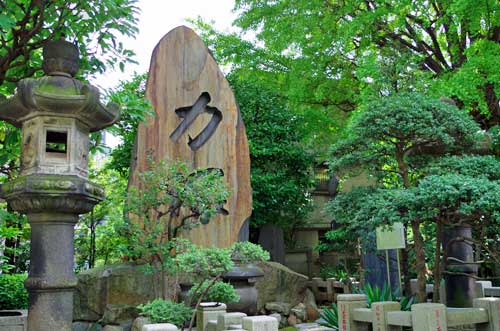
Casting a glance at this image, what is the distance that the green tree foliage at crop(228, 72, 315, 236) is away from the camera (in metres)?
13.2

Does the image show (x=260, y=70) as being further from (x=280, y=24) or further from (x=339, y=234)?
(x=339, y=234)

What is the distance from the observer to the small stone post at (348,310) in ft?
21.8

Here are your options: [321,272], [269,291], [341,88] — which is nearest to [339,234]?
[269,291]

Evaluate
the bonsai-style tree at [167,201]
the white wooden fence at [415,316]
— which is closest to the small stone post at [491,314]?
the white wooden fence at [415,316]

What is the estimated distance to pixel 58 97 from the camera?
475cm

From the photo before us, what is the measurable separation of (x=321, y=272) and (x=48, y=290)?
13389mm

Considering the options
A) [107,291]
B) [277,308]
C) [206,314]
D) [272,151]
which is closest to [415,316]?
[206,314]

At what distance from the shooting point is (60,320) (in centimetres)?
466

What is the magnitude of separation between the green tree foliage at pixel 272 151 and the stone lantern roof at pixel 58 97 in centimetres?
819

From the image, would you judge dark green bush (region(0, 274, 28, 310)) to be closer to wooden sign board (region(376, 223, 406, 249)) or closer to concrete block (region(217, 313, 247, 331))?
concrete block (region(217, 313, 247, 331))

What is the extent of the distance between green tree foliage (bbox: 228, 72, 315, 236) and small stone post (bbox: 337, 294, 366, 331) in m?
6.38

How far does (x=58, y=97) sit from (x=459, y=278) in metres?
6.73

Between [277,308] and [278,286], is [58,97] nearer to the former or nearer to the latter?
[277,308]

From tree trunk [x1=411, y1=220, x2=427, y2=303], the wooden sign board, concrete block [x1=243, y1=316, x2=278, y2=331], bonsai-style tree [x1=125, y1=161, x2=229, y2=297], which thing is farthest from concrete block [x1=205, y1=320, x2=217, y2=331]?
the wooden sign board
